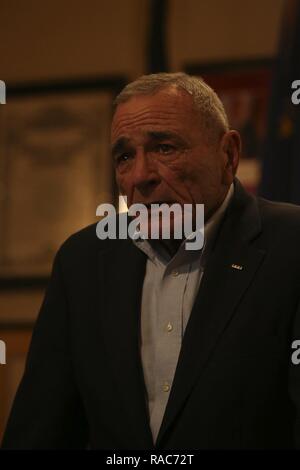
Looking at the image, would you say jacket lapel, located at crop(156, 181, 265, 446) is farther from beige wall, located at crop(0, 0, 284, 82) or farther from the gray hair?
beige wall, located at crop(0, 0, 284, 82)

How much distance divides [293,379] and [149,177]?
393mm

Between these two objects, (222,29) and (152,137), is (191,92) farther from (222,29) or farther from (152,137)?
(222,29)

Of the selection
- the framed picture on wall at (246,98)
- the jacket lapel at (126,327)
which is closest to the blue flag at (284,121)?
the framed picture on wall at (246,98)

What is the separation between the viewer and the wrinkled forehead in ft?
A: 4.04

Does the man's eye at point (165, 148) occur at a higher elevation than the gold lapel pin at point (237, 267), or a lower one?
higher

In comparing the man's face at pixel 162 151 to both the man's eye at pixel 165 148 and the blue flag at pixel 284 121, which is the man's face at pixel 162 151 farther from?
the blue flag at pixel 284 121

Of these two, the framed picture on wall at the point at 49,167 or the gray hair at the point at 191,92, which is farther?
the framed picture on wall at the point at 49,167

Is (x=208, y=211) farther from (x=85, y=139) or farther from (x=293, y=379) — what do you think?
(x=85, y=139)

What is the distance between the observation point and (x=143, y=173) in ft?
3.96

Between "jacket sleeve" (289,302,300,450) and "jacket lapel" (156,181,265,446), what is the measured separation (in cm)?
10

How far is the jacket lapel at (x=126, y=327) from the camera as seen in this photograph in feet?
3.87

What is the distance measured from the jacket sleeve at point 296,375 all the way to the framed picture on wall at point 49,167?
6.33 ft

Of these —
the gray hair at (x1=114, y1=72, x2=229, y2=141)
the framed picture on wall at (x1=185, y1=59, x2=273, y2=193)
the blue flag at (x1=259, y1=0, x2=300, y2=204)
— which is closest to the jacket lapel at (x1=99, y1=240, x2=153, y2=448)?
the gray hair at (x1=114, y1=72, x2=229, y2=141)

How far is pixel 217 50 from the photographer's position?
2.99m
